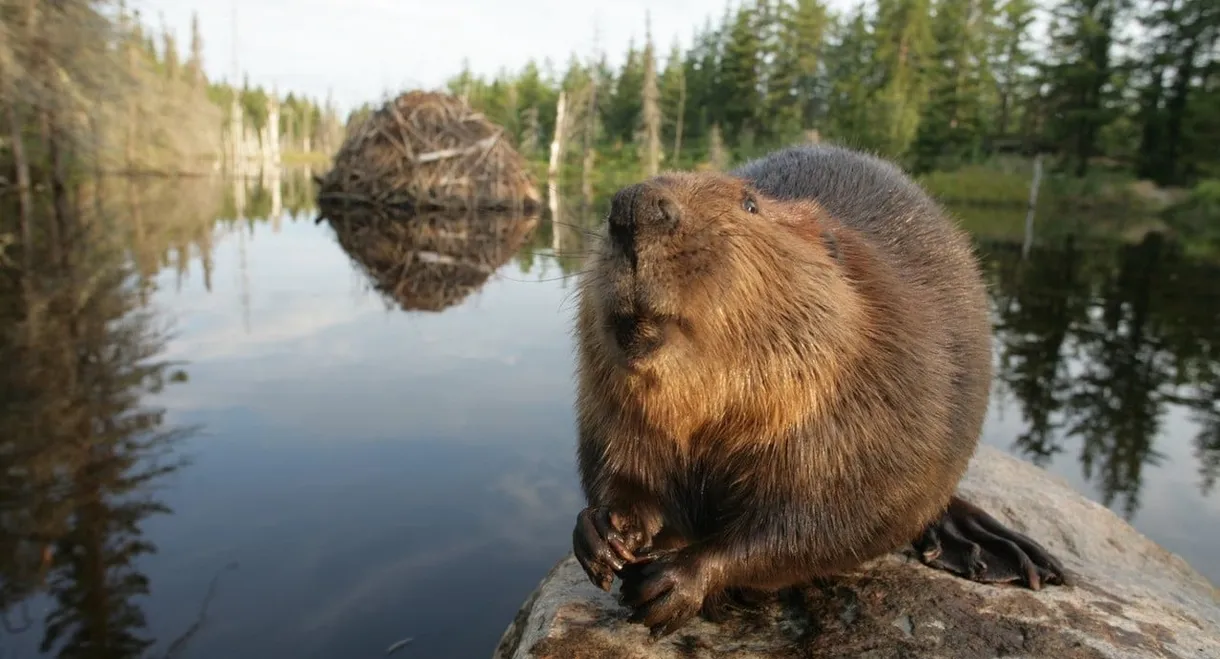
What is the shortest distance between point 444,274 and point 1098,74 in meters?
33.4

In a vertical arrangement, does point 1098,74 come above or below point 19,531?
above

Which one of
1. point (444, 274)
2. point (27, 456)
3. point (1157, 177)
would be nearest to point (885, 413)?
point (27, 456)

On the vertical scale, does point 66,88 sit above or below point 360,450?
above

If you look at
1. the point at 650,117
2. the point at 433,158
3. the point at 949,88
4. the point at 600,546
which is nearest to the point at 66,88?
the point at 433,158

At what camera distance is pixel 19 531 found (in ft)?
10.4

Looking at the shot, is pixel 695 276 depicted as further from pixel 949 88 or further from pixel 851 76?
pixel 851 76

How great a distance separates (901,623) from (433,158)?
671 inches

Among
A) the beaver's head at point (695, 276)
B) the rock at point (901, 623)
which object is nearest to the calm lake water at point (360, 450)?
the beaver's head at point (695, 276)

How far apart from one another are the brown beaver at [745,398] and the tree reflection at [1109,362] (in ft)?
12.2

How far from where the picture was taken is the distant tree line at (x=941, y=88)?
31219 mm

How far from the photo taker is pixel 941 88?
3609 centimetres

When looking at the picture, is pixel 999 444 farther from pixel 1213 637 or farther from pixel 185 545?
pixel 185 545

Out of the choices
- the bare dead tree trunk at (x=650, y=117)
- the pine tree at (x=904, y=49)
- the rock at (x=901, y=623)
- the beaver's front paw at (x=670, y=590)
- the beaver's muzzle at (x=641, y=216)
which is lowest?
the rock at (x=901, y=623)

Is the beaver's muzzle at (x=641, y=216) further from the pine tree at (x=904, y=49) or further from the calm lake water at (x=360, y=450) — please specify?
the pine tree at (x=904, y=49)
